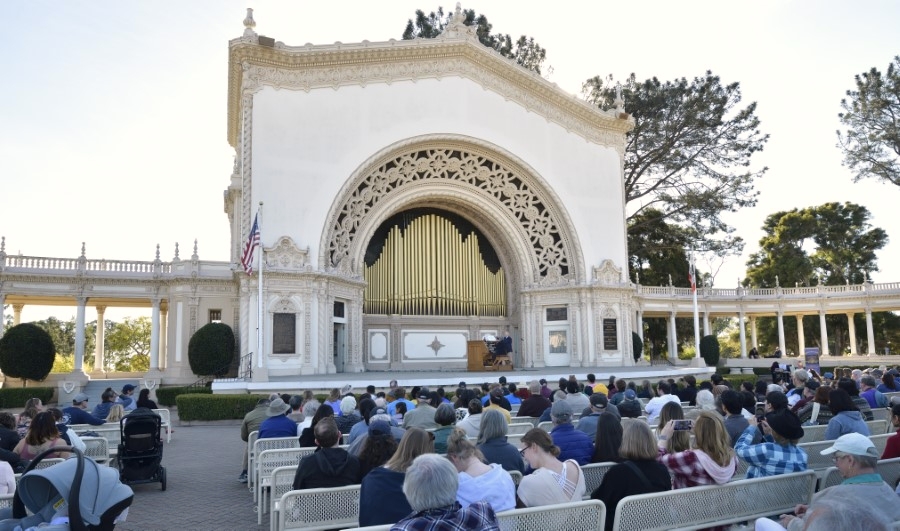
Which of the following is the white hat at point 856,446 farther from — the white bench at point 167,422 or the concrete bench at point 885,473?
the white bench at point 167,422

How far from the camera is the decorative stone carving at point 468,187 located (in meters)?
25.5

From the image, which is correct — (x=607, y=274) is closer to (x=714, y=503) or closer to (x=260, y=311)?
(x=260, y=311)

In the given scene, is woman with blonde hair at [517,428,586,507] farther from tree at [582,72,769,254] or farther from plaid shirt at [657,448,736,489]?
tree at [582,72,769,254]

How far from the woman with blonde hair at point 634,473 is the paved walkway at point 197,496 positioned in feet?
14.0

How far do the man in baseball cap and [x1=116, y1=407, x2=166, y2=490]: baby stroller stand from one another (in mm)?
8123

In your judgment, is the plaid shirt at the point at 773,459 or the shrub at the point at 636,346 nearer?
the plaid shirt at the point at 773,459

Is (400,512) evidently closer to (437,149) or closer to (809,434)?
(809,434)

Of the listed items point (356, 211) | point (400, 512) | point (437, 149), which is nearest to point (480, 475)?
point (400, 512)

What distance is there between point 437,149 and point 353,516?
2315 cm

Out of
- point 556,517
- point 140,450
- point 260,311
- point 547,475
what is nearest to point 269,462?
point 140,450

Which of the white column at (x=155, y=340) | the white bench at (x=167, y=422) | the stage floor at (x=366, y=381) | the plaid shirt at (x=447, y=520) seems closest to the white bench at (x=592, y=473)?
the plaid shirt at (x=447, y=520)

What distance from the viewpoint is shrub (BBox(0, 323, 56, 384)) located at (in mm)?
24094

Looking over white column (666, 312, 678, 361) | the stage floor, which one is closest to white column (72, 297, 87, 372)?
the stage floor

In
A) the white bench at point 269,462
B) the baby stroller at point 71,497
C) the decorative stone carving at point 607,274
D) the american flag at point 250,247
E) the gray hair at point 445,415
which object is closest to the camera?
the baby stroller at point 71,497
